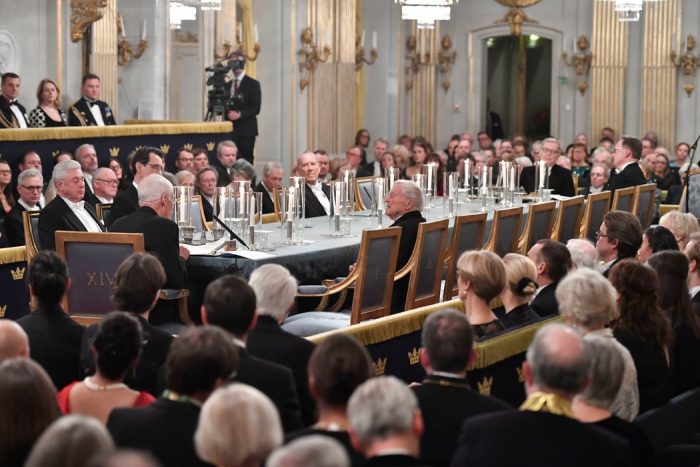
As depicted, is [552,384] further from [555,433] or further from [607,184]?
[607,184]

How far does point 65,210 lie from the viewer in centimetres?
849

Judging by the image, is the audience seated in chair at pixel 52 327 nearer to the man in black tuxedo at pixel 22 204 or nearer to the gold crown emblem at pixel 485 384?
the gold crown emblem at pixel 485 384

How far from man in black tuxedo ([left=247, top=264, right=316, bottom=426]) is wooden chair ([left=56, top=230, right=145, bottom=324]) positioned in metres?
2.37

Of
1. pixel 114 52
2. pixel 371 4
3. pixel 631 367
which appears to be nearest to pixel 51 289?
pixel 631 367

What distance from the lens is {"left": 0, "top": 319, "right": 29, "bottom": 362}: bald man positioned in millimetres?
4496

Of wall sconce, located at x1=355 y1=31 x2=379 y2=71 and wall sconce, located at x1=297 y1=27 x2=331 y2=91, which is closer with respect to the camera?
wall sconce, located at x1=297 y1=27 x2=331 y2=91

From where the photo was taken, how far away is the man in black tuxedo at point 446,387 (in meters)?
4.39

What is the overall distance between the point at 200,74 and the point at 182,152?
480 cm

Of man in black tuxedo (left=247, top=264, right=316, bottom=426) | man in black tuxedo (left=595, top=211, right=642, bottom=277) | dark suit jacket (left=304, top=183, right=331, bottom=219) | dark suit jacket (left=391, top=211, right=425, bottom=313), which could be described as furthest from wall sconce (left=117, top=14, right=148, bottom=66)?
man in black tuxedo (left=247, top=264, right=316, bottom=426)

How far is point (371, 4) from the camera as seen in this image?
70.7 ft

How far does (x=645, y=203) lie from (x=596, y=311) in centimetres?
675

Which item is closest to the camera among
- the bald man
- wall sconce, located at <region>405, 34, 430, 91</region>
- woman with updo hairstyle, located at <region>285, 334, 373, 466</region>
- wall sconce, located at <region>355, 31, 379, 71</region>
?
woman with updo hairstyle, located at <region>285, 334, 373, 466</region>

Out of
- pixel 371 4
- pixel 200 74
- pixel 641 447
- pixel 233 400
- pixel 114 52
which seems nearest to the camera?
pixel 233 400

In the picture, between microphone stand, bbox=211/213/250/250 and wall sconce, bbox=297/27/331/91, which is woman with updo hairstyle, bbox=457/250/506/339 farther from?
wall sconce, bbox=297/27/331/91
